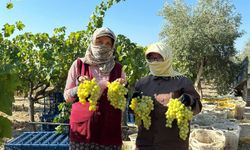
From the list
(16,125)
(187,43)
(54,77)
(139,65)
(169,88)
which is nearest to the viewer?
(169,88)

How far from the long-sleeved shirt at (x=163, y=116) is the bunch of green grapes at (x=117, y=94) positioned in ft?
0.99

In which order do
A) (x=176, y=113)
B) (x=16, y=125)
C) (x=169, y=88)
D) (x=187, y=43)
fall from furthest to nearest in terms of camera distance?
(x=187, y=43) < (x=16, y=125) < (x=169, y=88) < (x=176, y=113)

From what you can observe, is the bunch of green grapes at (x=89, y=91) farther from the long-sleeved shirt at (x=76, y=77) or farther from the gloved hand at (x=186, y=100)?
the gloved hand at (x=186, y=100)

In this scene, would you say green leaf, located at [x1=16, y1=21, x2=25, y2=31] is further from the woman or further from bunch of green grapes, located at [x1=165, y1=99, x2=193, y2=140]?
bunch of green grapes, located at [x1=165, y1=99, x2=193, y2=140]

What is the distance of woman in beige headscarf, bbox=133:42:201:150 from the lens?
10.7ft

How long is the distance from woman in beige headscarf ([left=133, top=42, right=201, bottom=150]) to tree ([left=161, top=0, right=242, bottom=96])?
15.2 metres

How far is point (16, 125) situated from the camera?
10.8 metres

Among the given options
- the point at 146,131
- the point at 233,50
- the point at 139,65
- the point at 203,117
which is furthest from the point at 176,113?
the point at 233,50

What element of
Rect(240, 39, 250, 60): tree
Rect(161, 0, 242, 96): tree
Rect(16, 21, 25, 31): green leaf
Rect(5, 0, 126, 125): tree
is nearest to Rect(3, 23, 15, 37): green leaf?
Rect(16, 21, 25, 31): green leaf

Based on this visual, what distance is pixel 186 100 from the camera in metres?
3.16

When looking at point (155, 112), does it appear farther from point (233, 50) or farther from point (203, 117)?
point (233, 50)

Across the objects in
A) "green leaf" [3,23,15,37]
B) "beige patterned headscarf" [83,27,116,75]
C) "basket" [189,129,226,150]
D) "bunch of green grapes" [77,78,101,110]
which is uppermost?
"green leaf" [3,23,15,37]

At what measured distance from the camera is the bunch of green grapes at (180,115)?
308cm

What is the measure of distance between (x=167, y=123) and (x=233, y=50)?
57.5ft
